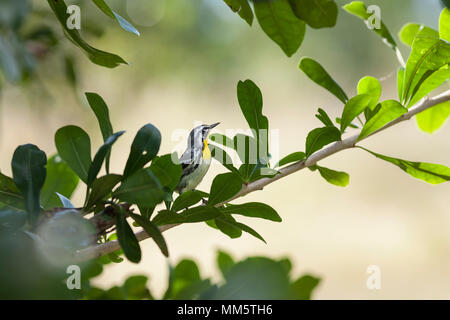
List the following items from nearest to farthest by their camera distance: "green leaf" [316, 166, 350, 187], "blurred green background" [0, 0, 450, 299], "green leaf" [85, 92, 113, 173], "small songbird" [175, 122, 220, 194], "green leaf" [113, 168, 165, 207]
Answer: "green leaf" [113, 168, 165, 207]
"green leaf" [85, 92, 113, 173]
"green leaf" [316, 166, 350, 187]
"small songbird" [175, 122, 220, 194]
"blurred green background" [0, 0, 450, 299]

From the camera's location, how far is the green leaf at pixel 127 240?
349 millimetres

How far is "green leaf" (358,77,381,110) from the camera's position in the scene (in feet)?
1.68

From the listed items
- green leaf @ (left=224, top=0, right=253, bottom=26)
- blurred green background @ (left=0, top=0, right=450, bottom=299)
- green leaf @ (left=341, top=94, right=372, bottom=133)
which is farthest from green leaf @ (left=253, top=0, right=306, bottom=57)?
blurred green background @ (left=0, top=0, right=450, bottom=299)

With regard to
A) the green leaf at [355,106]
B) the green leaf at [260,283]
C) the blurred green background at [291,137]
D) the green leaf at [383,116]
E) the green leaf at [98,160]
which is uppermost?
the blurred green background at [291,137]

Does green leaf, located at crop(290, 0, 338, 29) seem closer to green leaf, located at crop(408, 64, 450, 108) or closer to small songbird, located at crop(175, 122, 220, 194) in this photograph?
green leaf, located at crop(408, 64, 450, 108)

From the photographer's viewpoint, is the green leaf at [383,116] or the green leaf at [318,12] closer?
the green leaf at [318,12]

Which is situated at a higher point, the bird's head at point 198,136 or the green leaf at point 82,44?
the bird's head at point 198,136

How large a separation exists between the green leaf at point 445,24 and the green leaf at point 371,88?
0.08 metres

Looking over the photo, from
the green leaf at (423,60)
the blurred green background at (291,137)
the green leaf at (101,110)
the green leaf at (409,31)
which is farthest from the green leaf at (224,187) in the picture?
the blurred green background at (291,137)

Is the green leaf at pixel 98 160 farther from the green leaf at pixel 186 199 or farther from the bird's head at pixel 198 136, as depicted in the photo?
the bird's head at pixel 198 136

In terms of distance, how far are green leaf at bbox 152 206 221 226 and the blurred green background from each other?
7.56 ft

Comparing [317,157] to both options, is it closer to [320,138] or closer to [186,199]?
[320,138]

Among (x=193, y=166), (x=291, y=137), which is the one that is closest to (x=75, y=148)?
(x=193, y=166)

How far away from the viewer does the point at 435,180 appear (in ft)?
1.65
